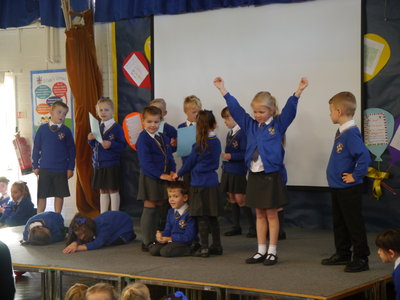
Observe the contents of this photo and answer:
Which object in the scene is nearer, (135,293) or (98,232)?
(135,293)

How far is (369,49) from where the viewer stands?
5.72 meters

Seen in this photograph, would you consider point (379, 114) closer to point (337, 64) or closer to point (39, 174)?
point (337, 64)

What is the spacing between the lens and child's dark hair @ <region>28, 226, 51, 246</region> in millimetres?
5410

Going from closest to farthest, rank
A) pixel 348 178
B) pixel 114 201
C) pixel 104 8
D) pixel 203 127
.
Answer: pixel 348 178 → pixel 203 127 → pixel 114 201 → pixel 104 8

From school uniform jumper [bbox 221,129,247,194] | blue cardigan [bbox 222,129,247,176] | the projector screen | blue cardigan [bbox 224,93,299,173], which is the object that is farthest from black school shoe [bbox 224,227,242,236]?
blue cardigan [bbox 224,93,299,173]

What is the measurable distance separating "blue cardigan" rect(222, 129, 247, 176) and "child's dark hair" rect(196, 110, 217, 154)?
0.85 metres

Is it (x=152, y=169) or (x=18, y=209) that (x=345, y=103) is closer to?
(x=152, y=169)

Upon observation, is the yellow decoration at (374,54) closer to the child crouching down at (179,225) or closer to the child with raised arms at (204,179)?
the child with raised arms at (204,179)

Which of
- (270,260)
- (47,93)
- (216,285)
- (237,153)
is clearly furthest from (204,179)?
(47,93)

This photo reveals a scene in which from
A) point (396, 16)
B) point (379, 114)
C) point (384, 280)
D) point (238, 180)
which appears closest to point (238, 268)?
point (384, 280)

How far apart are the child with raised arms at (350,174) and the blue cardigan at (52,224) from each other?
248 cm

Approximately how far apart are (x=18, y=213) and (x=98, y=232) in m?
1.60

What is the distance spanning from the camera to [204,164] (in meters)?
4.75

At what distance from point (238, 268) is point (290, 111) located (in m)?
1.10
